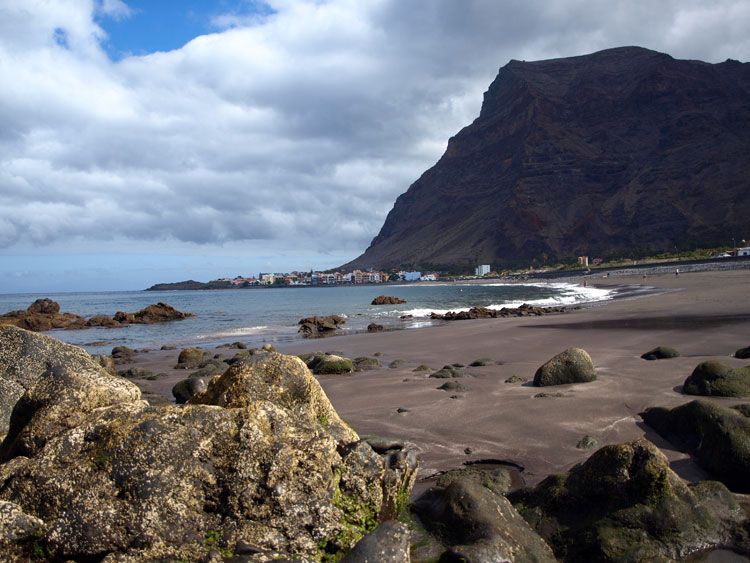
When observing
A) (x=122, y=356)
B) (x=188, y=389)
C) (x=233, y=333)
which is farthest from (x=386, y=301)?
(x=188, y=389)

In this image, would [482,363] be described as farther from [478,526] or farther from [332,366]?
[478,526]

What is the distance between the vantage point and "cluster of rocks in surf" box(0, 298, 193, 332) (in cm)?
4685

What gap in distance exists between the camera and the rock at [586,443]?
310 inches

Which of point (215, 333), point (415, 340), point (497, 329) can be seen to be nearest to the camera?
point (415, 340)

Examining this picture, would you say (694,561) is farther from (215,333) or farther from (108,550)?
(215,333)

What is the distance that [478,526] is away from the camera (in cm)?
530

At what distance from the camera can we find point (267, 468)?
4816mm

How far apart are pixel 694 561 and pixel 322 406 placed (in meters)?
4.15

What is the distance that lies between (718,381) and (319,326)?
2818cm

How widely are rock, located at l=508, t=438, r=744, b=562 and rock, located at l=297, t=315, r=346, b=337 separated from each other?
27.1 metres

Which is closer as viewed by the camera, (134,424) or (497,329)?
(134,424)

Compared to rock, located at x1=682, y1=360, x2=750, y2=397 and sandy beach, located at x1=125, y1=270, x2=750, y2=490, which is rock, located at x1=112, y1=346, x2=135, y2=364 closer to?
sandy beach, located at x1=125, y1=270, x2=750, y2=490

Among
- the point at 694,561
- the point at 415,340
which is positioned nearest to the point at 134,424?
the point at 694,561

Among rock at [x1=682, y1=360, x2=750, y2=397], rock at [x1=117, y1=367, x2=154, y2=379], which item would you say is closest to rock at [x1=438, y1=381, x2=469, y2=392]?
rock at [x1=682, y1=360, x2=750, y2=397]
